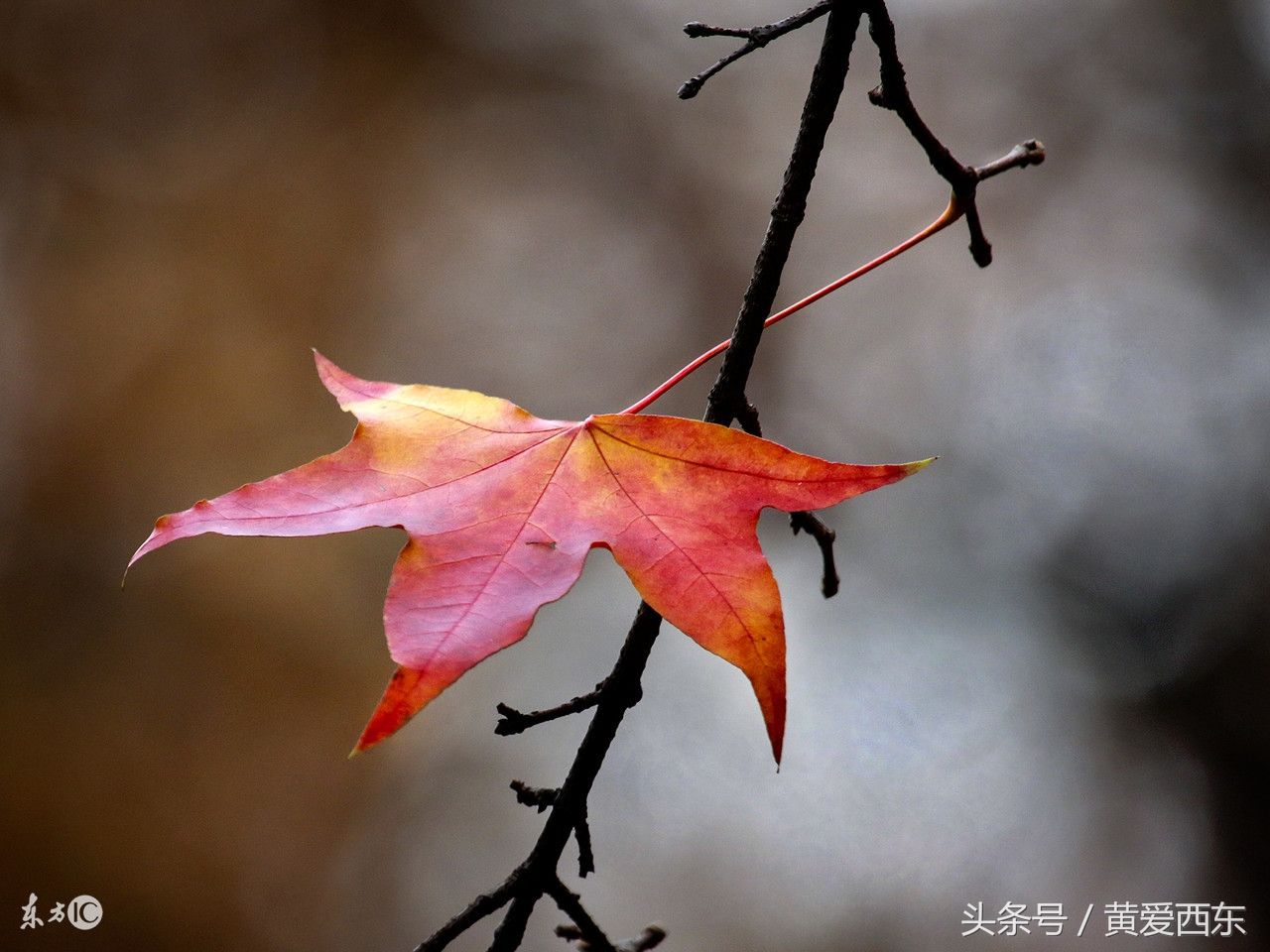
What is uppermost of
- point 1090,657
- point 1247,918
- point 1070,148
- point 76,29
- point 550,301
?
point 76,29

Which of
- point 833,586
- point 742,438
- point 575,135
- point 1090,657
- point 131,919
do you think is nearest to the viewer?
point 742,438

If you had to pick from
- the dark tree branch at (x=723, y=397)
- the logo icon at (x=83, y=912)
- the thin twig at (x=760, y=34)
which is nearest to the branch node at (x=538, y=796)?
the dark tree branch at (x=723, y=397)

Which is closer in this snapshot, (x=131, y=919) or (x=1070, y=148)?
(x=131, y=919)

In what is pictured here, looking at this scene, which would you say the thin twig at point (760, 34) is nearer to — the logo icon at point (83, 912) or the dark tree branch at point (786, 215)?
the dark tree branch at point (786, 215)

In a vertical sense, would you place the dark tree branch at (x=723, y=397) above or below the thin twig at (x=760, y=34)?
below

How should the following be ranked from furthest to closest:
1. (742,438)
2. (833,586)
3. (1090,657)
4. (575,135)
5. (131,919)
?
(575,135) → (1090,657) → (131,919) → (833,586) → (742,438)

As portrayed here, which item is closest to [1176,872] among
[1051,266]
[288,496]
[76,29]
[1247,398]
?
[1247,398]

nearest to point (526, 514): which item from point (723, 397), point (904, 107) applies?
point (723, 397)

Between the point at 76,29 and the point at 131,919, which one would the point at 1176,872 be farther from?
the point at 76,29

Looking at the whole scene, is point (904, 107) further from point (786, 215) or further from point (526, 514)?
point (526, 514)
